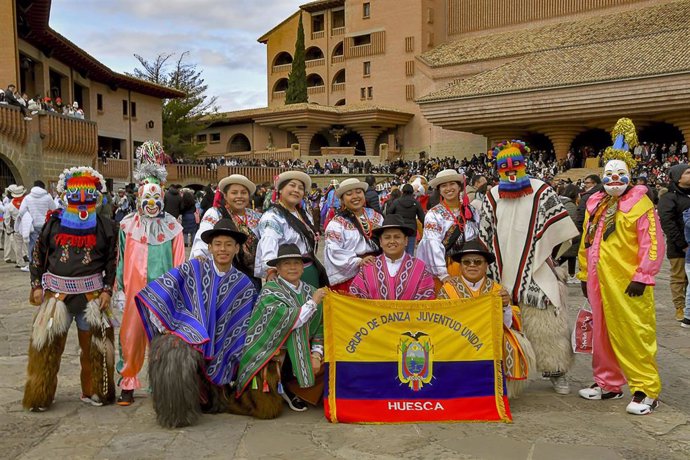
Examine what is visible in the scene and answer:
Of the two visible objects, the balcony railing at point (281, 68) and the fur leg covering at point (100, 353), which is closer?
the fur leg covering at point (100, 353)

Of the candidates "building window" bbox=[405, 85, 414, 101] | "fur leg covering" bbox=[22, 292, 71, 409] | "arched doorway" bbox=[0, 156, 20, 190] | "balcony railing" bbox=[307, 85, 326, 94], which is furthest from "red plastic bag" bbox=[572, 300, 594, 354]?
"balcony railing" bbox=[307, 85, 326, 94]

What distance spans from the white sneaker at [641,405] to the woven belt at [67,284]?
13.2 feet

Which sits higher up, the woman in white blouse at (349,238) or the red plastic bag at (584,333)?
the woman in white blouse at (349,238)

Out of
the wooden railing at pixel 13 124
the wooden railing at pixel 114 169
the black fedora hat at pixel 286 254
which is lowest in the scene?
the black fedora hat at pixel 286 254

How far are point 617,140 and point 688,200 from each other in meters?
2.58

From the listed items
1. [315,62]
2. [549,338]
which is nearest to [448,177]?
[549,338]

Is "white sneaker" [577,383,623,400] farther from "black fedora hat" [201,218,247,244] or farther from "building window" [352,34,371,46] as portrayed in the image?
"building window" [352,34,371,46]

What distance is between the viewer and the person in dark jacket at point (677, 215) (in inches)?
294

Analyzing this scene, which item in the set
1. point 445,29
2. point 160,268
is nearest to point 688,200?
point 160,268

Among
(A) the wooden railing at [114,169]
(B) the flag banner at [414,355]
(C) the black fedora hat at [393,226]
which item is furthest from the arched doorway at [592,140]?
(B) the flag banner at [414,355]

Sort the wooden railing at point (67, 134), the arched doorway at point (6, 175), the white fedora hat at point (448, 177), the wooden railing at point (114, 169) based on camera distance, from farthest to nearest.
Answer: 1. the wooden railing at point (114, 169)
2. the wooden railing at point (67, 134)
3. the arched doorway at point (6, 175)
4. the white fedora hat at point (448, 177)

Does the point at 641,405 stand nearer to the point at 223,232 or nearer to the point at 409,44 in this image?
the point at 223,232

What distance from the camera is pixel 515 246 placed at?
5.44 m

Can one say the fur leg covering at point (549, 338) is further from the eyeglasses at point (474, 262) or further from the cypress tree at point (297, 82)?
the cypress tree at point (297, 82)
